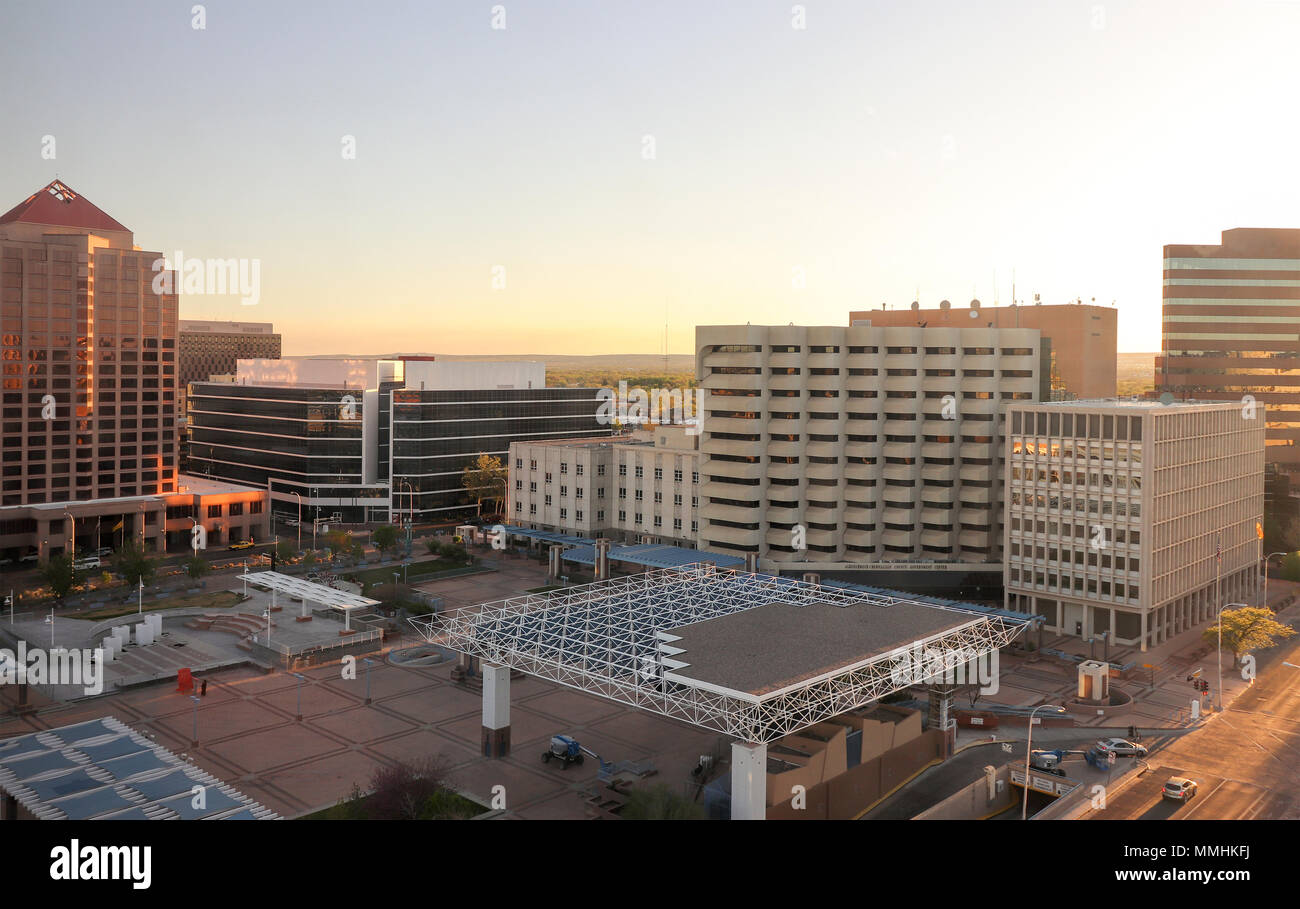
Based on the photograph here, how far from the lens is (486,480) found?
109688mm

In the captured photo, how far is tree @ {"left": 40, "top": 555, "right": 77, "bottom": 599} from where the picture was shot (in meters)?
70.8

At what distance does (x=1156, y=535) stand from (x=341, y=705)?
166 feet

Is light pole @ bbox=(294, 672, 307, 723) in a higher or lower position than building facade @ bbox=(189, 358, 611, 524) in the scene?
lower

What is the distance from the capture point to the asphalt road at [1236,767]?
1558 inches

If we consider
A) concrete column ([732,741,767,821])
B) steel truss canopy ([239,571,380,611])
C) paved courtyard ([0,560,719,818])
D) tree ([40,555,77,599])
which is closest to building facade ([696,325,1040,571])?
paved courtyard ([0,560,719,818])

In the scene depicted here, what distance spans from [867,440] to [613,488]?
978 inches

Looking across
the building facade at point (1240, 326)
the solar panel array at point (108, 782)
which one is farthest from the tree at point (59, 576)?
the building facade at point (1240, 326)

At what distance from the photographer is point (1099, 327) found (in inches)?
4532

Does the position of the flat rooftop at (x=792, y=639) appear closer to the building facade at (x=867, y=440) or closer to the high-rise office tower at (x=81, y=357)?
the building facade at (x=867, y=440)

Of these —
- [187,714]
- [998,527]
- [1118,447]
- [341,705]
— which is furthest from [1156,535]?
[187,714]

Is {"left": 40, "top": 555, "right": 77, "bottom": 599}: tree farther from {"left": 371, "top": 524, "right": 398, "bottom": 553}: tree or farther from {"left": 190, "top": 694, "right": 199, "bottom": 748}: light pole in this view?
{"left": 190, "top": 694, "right": 199, "bottom": 748}: light pole

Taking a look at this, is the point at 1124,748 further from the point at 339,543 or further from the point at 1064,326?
the point at 1064,326

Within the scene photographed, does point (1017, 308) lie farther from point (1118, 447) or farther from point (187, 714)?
point (187, 714)

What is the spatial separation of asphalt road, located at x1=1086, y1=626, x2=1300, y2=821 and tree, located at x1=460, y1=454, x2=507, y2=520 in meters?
74.5
